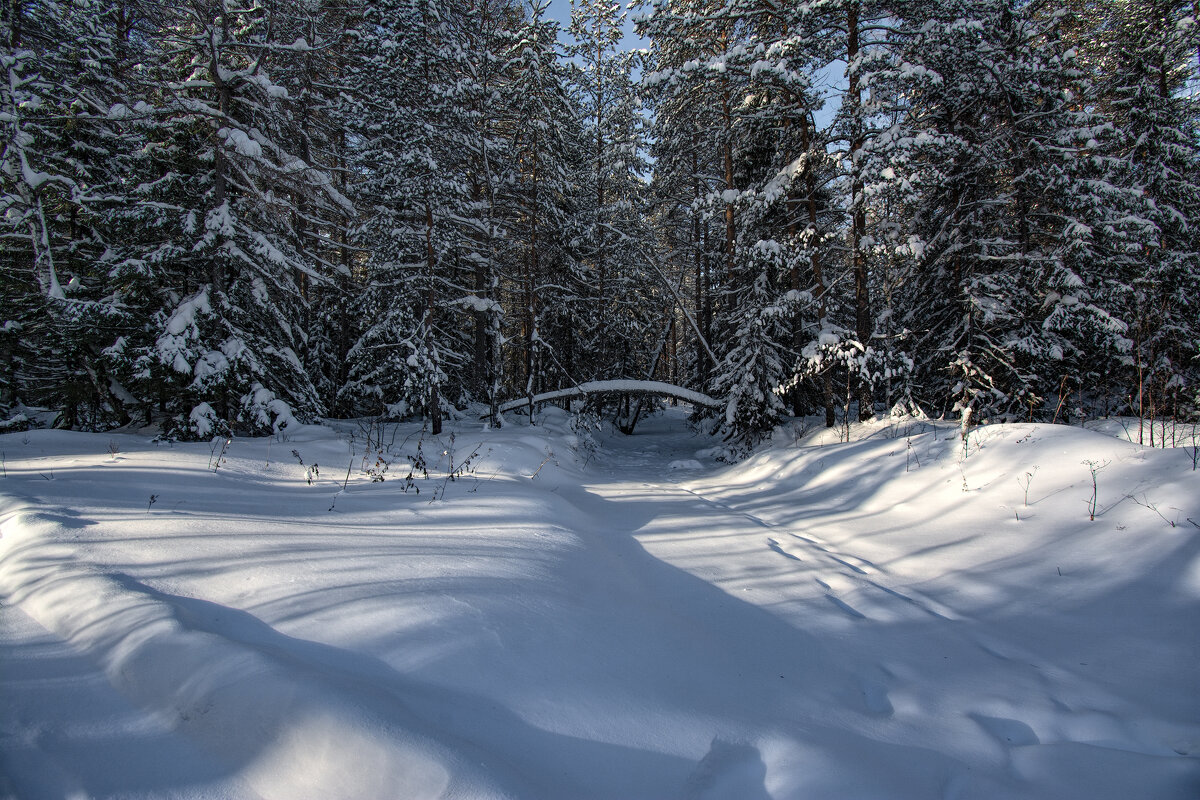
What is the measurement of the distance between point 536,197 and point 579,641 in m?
12.4

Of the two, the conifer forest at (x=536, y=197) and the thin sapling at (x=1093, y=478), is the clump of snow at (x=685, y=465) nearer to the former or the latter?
the conifer forest at (x=536, y=197)

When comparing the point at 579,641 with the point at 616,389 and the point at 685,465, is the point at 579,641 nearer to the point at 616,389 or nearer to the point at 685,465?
the point at 685,465

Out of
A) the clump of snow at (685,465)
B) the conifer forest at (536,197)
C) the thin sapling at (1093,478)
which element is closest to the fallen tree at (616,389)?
the conifer forest at (536,197)

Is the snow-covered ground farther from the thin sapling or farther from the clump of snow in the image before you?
the clump of snow

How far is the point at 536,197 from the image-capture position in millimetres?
13055

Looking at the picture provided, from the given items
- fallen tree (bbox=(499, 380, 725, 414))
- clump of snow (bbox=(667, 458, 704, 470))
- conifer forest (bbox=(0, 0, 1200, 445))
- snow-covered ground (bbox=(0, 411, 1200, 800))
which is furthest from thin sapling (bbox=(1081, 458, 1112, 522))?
fallen tree (bbox=(499, 380, 725, 414))

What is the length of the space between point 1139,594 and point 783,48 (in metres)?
9.24

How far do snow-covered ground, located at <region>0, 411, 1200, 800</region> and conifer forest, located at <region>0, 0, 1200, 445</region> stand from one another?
15.1ft

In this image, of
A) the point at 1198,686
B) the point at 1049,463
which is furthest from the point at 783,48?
the point at 1198,686

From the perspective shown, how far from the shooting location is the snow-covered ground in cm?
181

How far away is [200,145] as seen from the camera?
29.7ft

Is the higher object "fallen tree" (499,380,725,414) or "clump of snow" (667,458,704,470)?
"fallen tree" (499,380,725,414)

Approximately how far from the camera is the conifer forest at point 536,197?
339 inches

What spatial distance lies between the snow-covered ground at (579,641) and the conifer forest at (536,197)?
4605mm
